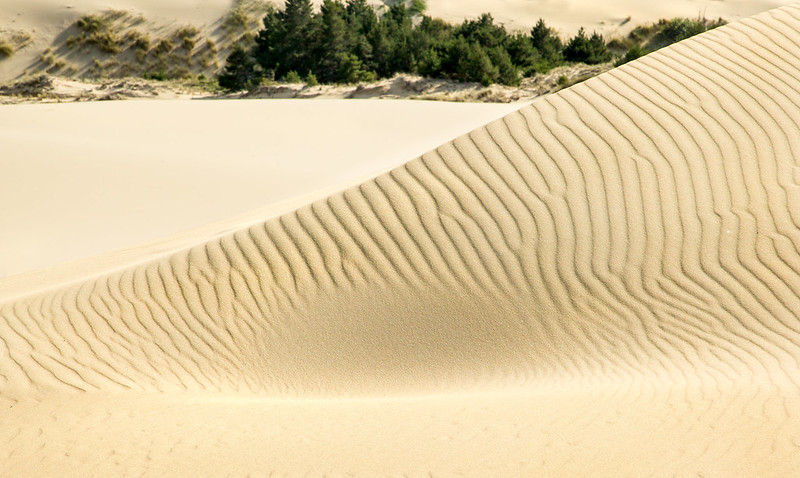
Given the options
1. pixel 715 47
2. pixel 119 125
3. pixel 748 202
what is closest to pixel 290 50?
pixel 119 125

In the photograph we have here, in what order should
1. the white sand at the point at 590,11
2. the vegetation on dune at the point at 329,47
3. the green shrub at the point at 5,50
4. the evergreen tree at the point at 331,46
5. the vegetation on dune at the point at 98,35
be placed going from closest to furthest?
the vegetation on dune at the point at 329,47, the evergreen tree at the point at 331,46, the green shrub at the point at 5,50, the vegetation on dune at the point at 98,35, the white sand at the point at 590,11

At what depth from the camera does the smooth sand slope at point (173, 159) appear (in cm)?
1002

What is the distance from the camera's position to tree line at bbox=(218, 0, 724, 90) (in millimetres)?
23266

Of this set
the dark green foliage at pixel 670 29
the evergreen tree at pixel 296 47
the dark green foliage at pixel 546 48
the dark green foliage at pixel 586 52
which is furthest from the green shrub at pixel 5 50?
the dark green foliage at pixel 670 29

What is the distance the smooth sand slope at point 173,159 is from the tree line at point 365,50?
609 centimetres

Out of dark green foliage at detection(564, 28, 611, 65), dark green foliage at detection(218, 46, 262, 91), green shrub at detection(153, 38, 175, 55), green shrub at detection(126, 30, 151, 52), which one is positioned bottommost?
dark green foliage at detection(564, 28, 611, 65)

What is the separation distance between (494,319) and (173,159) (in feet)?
29.6

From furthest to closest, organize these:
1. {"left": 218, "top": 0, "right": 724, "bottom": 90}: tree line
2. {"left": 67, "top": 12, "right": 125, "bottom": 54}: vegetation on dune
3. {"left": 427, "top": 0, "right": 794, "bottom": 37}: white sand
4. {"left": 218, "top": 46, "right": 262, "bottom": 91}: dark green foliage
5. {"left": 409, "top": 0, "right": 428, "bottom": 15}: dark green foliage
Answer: {"left": 409, "top": 0, "right": 428, "bottom": 15}: dark green foliage
{"left": 427, "top": 0, "right": 794, "bottom": 37}: white sand
{"left": 67, "top": 12, "right": 125, "bottom": 54}: vegetation on dune
{"left": 218, "top": 46, "right": 262, "bottom": 91}: dark green foliage
{"left": 218, "top": 0, "right": 724, "bottom": 90}: tree line

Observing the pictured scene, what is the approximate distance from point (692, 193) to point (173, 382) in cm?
395

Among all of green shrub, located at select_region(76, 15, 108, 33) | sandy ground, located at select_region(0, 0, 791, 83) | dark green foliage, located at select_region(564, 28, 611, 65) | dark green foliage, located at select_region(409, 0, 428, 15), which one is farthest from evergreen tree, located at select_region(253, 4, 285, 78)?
dark green foliage, located at select_region(564, 28, 611, 65)

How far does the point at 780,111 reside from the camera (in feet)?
19.4

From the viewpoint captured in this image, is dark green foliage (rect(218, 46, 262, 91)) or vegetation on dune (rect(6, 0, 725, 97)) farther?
dark green foliage (rect(218, 46, 262, 91))

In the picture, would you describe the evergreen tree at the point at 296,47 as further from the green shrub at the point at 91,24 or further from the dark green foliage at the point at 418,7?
the green shrub at the point at 91,24

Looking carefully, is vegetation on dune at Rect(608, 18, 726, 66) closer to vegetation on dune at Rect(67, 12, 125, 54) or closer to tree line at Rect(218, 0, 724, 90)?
tree line at Rect(218, 0, 724, 90)
